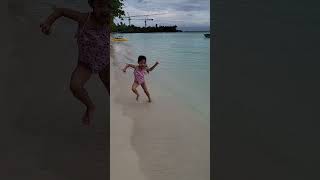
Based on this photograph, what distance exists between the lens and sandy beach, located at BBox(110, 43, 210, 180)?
2.50 meters

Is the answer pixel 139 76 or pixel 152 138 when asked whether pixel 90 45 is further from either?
pixel 152 138

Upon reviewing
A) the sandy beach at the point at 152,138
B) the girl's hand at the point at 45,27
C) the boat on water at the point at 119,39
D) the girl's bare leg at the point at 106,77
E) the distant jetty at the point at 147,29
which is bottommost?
the sandy beach at the point at 152,138

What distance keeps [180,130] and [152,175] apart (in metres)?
0.41

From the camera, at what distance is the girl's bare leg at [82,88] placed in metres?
2.42

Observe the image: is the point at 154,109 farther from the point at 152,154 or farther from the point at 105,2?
the point at 105,2

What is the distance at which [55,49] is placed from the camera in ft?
7.89

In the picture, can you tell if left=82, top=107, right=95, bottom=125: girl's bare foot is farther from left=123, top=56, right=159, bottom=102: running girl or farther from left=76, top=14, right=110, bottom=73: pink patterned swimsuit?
left=123, top=56, right=159, bottom=102: running girl

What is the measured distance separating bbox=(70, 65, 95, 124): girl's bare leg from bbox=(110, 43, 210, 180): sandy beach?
17 cm

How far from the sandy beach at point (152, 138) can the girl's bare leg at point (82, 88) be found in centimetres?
17

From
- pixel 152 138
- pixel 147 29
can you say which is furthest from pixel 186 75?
pixel 152 138

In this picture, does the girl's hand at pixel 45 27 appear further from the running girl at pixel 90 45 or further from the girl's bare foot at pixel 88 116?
the girl's bare foot at pixel 88 116

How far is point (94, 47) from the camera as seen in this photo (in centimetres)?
246

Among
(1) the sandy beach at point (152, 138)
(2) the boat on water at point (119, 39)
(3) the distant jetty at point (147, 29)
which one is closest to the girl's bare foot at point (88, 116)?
(1) the sandy beach at point (152, 138)

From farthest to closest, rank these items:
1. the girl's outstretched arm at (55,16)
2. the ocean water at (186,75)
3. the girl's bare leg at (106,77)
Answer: the ocean water at (186,75) → the girl's bare leg at (106,77) → the girl's outstretched arm at (55,16)
